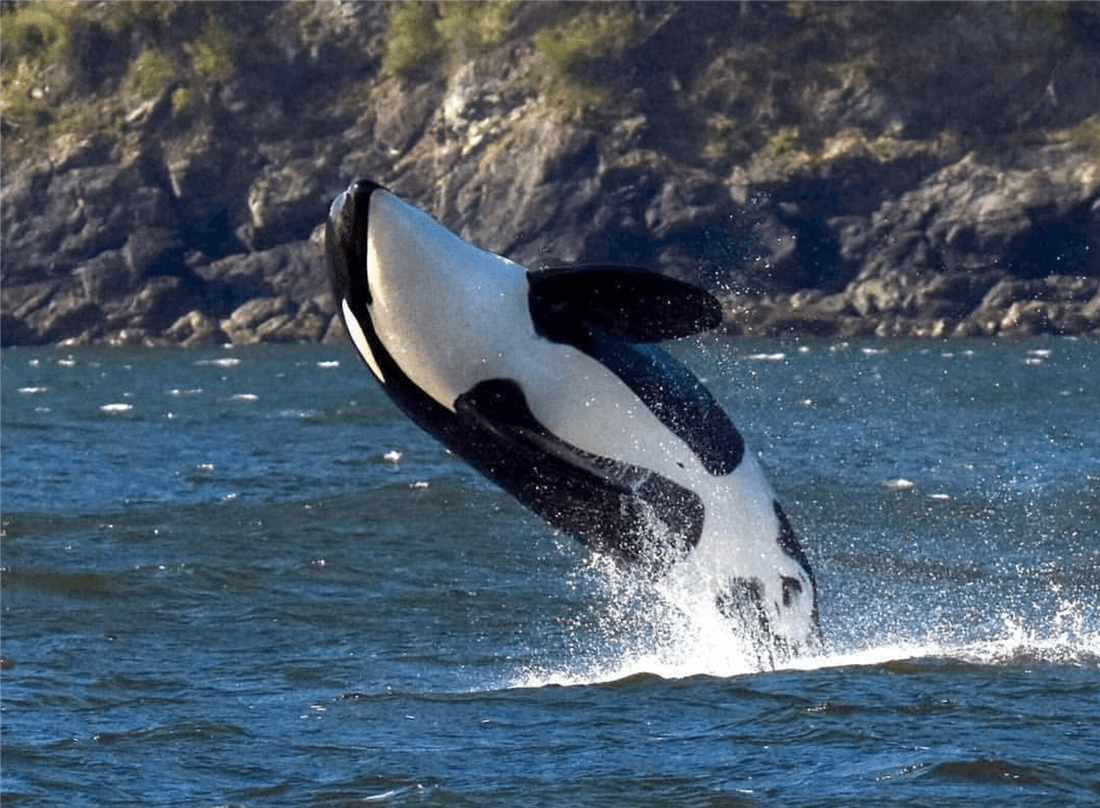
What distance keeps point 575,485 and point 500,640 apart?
179 inches

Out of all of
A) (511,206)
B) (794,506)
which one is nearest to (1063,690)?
(794,506)

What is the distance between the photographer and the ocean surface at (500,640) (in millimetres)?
11125

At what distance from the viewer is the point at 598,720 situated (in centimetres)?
1238

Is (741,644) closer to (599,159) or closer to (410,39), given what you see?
(599,159)

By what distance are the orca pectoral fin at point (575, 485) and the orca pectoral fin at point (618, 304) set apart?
1.76 feet

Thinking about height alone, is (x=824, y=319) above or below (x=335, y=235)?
below

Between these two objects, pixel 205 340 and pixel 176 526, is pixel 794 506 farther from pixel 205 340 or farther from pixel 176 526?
pixel 205 340

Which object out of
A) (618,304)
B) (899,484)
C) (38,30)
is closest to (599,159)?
(38,30)

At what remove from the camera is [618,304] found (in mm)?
12172

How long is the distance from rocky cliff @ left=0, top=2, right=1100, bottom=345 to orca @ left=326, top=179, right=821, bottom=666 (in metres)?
66.8

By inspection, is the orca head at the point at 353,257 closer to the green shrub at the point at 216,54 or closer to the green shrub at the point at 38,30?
the green shrub at the point at 216,54

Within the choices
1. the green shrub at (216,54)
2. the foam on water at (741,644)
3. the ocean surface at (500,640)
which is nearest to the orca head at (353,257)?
the foam on water at (741,644)

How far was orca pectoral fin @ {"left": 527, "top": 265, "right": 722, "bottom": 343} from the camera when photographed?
12.0 meters

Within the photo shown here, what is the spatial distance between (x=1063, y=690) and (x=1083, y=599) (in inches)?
221
